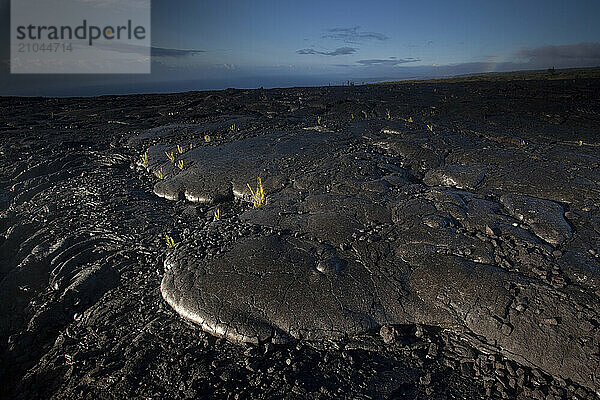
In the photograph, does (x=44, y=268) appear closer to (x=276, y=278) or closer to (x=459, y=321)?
(x=276, y=278)

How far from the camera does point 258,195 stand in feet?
18.6

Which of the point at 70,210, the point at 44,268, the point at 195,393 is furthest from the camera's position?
the point at 70,210

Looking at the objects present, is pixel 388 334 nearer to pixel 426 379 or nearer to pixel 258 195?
pixel 426 379

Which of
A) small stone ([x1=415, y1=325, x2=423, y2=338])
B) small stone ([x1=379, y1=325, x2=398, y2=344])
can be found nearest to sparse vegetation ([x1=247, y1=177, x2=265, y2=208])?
small stone ([x1=379, y1=325, x2=398, y2=344])

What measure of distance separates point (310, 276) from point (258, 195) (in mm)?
2464

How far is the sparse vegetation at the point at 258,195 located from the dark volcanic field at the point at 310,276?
132 millimetres

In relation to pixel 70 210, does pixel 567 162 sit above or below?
above

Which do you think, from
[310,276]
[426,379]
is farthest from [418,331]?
[310,276]

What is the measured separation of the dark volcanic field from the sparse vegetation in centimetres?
13

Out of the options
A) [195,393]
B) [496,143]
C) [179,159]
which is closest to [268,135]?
[179,159]

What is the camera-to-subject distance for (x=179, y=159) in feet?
25.4

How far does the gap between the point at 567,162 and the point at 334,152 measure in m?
4.61

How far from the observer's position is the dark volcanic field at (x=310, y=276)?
2707mm

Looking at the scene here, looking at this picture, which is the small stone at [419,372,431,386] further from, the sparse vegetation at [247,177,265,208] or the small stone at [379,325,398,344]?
the sparse vegetation at [247,177,265,208]
